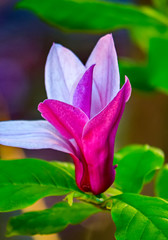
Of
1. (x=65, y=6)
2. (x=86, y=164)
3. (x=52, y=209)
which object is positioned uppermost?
(x=65, y=6)

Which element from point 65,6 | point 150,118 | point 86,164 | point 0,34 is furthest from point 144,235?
point 0,34

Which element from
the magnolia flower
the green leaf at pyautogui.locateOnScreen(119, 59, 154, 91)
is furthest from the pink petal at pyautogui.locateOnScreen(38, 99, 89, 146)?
the green leaf at pyautogui.locateOnScreen(119, 59, 154, 91)

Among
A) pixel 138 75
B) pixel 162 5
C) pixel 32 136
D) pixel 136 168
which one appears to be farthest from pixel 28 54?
pixel 32 136

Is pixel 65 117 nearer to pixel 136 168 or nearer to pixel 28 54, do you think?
pixel 136 168

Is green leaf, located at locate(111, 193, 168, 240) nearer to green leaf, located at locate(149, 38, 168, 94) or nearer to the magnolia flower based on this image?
the magnolia flower

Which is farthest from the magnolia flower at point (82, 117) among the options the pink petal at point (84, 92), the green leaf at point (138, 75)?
the green leaf at point (138, 75)

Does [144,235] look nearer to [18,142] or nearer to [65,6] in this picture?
[18,142]
